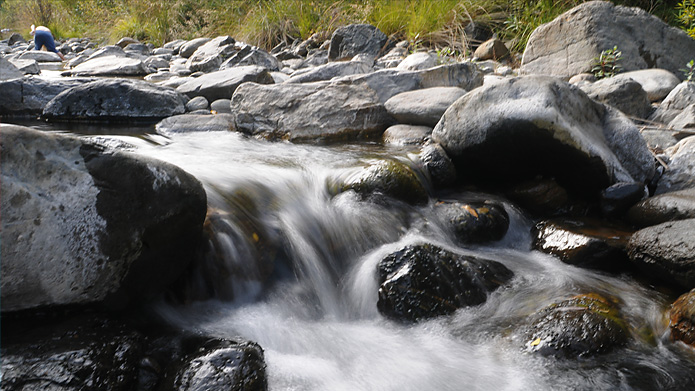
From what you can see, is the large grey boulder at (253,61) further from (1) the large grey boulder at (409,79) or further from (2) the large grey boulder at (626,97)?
(2) the large grey boulder at (626,97)

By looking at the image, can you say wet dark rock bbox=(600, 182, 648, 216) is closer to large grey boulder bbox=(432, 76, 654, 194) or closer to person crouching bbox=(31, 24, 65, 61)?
large grey boulder bbox=(432, 76, 654, 194)

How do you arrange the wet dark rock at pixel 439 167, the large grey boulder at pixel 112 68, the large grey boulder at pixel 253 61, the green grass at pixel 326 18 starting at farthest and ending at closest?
the large grey boulder at pixel 112 68 < the large grey boulder at pixel 253 61 < the green grass at pixel 326 18 < the wet dark rock at pixel 439 167

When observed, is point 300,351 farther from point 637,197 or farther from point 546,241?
point 637,197

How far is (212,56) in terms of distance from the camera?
947cm

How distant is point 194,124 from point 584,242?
405 centimetres

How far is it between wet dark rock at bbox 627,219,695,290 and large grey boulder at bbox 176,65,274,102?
485 cm

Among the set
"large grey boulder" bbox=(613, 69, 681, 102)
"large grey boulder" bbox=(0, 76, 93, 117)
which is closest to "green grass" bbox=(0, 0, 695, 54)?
"large grey boulder" bbox=(613, 69, 681, 102)

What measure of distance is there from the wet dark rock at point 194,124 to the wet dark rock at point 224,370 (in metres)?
3.65

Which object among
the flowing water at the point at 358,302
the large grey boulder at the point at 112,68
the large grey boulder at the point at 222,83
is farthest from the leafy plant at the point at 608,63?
the large grey boulder at the point at 112,68

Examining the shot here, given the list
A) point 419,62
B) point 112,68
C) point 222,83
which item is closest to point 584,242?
point 419,62

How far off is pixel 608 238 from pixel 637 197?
2.16 ft

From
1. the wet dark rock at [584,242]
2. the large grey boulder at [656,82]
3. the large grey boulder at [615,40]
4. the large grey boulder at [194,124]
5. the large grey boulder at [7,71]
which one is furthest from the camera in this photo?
the large grey boulder at [7,71]

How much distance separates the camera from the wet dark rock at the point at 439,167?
386cm

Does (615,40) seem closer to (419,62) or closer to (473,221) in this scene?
(419,62)
